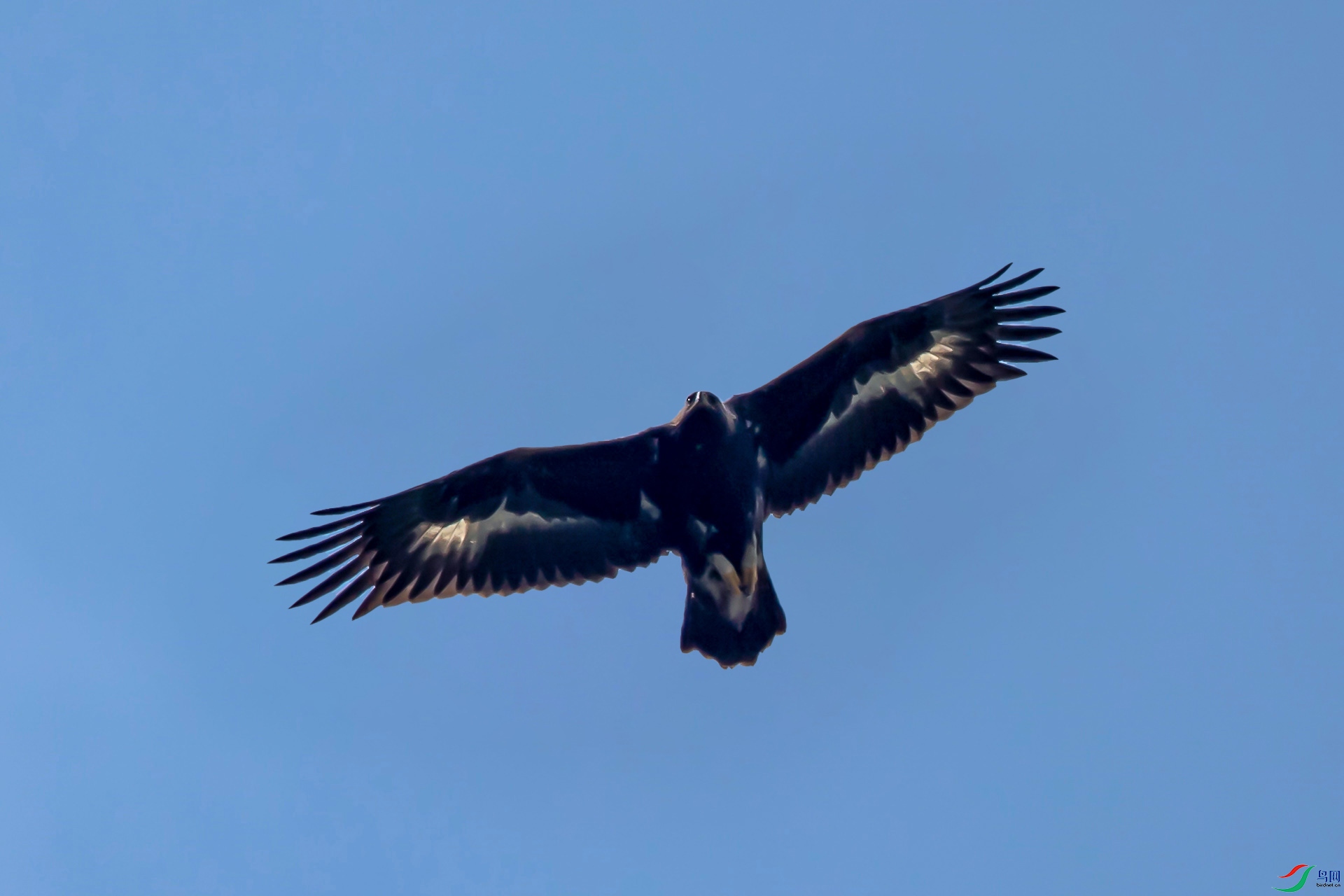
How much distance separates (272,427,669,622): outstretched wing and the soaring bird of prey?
2cm

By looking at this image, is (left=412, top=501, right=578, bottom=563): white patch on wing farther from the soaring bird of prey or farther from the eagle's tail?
the eagle's tail

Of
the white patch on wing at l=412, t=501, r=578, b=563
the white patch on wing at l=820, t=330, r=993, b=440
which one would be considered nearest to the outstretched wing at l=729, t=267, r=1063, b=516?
the white patch on wing at l=820, t=330, r=993, b=440

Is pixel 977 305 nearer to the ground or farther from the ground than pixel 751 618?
farther from the ground

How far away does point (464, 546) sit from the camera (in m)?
13.2

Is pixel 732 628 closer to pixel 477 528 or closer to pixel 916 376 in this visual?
pixel 477 528

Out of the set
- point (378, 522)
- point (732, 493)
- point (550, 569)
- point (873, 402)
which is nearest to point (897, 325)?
point (873, 402)

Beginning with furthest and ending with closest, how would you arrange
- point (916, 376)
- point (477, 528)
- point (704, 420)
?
point (916, 376)
point (477, 528)
point (704, 420)

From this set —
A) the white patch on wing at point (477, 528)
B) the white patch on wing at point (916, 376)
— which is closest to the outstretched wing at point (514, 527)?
the white patch on wing at point (477, 528)

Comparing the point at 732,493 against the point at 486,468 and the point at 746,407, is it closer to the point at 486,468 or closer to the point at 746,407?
the point at 746,407

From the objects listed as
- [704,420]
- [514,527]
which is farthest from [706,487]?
[514,527]

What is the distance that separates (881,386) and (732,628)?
10.2ft

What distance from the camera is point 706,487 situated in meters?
12.5

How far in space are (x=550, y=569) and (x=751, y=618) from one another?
2.17m

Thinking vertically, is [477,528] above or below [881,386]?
below
